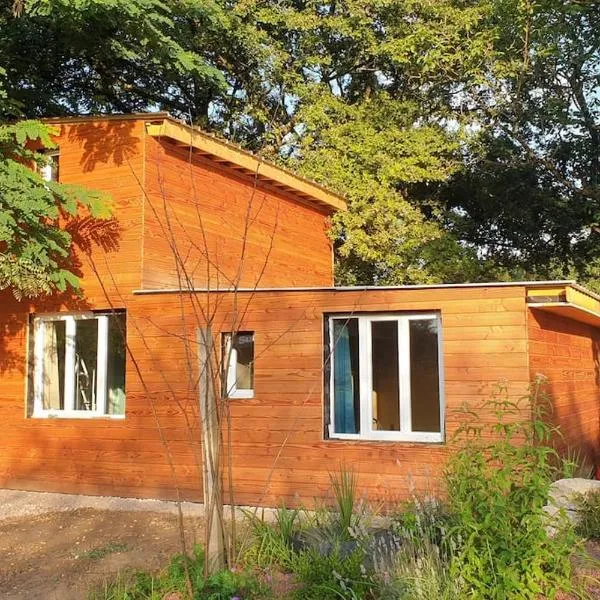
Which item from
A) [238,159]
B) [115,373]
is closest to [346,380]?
[115,373]

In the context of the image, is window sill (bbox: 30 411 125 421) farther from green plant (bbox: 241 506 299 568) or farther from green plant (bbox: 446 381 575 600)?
green plant (bbox: 446 381 575 600)

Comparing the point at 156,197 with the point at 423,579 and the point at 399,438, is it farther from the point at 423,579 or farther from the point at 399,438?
the point at 423,579

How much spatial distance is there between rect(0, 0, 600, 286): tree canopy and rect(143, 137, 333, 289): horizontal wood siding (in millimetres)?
3244

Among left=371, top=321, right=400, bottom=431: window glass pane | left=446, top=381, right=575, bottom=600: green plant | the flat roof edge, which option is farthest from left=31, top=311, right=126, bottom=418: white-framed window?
left=446, top=381, right=575, bottom=600: green plant

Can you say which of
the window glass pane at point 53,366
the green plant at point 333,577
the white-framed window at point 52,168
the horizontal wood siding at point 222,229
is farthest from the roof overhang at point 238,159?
the green plant at point 333,577

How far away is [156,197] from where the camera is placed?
990 cm

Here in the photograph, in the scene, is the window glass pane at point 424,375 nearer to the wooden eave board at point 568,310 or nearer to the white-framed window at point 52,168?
the wooden eave board at point 568,310

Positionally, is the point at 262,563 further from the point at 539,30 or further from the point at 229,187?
the point at 539,30

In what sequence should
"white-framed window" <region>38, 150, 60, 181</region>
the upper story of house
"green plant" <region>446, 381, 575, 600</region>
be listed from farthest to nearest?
"white-framed window" <region>38, 150, 60, 181</region>, the upper story of house, "green plant" <region>446, 381, 575, 600</region>

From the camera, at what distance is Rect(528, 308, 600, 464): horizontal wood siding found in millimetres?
8477

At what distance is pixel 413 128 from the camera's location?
1902 centimetres

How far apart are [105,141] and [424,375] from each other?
5.47m

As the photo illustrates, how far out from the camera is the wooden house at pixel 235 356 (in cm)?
798

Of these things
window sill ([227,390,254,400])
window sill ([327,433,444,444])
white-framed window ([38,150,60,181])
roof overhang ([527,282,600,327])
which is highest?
white-framed window ([38,150,60,181])
